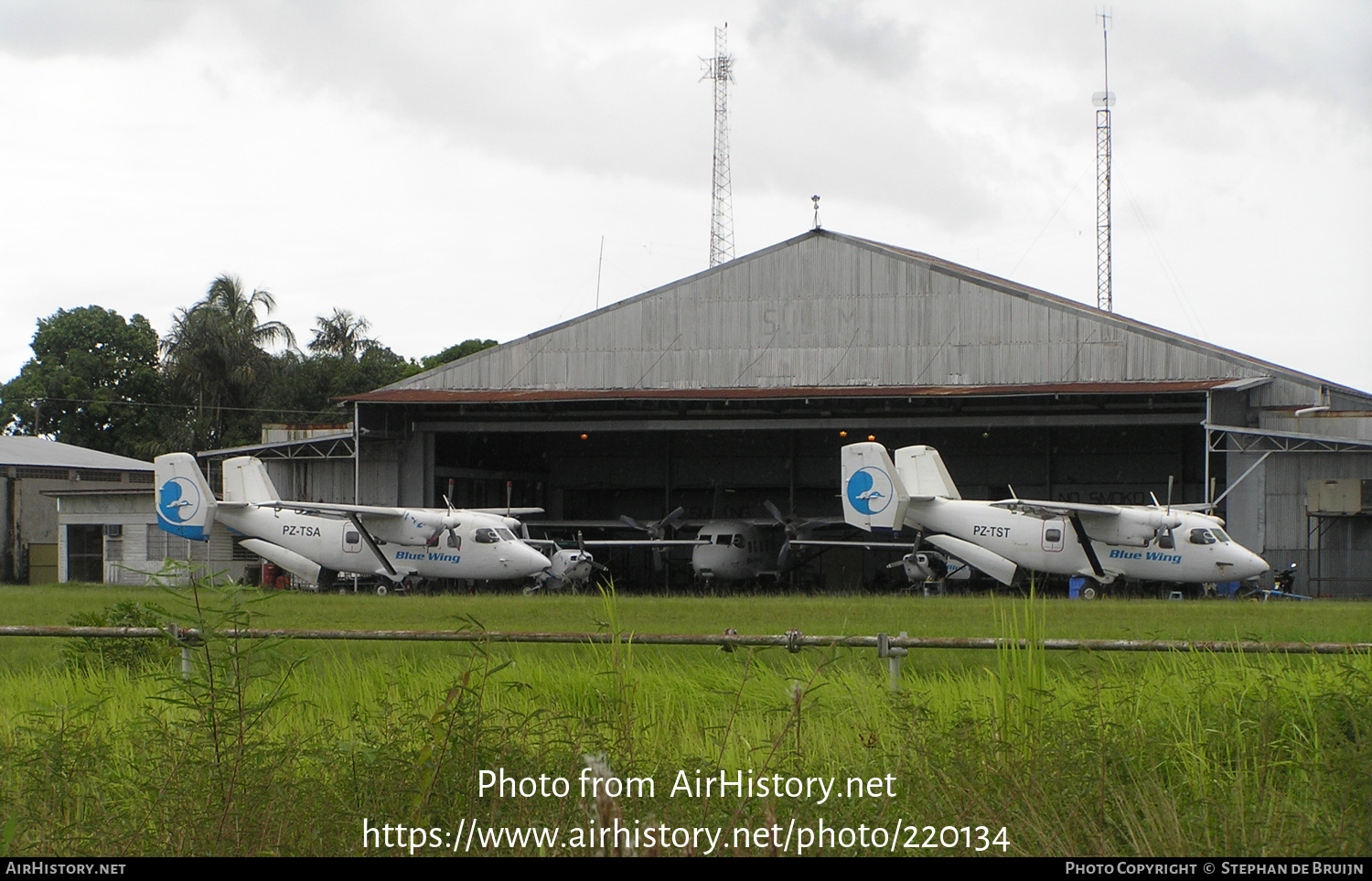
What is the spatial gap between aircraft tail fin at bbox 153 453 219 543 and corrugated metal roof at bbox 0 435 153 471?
50.3 ft

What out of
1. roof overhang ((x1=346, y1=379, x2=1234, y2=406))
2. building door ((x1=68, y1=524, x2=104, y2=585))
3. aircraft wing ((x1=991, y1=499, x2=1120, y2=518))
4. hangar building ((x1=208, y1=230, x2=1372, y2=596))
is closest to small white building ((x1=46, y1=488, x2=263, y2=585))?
building door ((x1=68, y1=524, x2=104, y2=585))

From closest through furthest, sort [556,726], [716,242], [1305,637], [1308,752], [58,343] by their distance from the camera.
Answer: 1. [1308,752]
2. [556,726]
3. [1305,637]
4. [716,242]
5. [58,343]

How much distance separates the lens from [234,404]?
63438 millimetres

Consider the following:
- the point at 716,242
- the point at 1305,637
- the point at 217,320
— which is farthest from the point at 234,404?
the point at 1305,637

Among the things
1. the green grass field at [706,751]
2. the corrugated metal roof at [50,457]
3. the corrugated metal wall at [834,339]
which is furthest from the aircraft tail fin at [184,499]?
the green grass field at [706,751]

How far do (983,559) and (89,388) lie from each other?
177 feet

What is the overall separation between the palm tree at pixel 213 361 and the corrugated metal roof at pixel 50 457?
869 cm

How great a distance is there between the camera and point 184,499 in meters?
34.0

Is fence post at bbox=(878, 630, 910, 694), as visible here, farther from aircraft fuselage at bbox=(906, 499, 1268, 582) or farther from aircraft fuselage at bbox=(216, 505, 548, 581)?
aircraft fuselage at bbox=(216, 505, 548, 581)

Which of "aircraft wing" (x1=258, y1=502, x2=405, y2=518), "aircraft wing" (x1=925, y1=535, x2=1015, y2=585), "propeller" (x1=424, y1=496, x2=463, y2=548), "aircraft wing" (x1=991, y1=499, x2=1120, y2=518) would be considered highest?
"aircraft wing" (x1=991, y1=499, x2=1120, y2=518)

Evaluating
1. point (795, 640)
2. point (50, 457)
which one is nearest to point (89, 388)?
point (50, 457)

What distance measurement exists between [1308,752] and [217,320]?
6362 centimetres

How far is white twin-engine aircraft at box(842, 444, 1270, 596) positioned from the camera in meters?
30.2

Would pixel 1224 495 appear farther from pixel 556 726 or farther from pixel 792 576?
pixel 556 726
